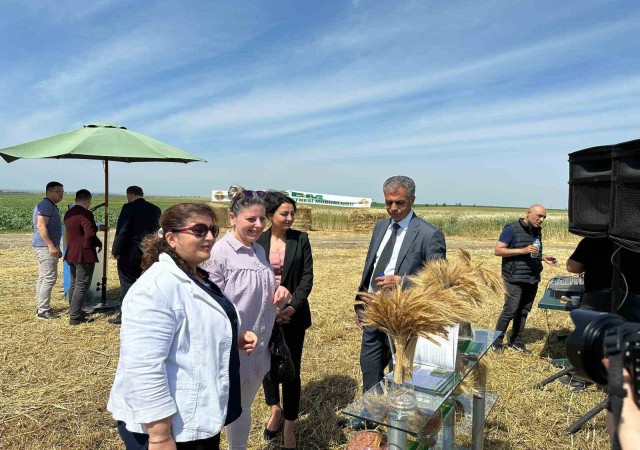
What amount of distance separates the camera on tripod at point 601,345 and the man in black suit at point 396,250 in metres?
1.85

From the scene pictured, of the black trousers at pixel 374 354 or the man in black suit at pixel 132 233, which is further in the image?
the man in black suit at pixel 132 233

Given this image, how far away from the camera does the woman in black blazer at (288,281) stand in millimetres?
3211

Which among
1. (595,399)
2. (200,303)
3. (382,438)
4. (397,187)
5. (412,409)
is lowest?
(595,399)

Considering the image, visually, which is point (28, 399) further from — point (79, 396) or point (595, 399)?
point (595, 399)

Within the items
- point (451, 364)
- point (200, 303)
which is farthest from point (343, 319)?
point (200, 303)

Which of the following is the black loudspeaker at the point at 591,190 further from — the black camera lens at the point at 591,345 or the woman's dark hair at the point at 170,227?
the woman's dark hair at the point at 170,227

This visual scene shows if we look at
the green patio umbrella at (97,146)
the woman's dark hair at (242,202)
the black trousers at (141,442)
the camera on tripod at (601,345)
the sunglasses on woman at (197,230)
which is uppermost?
the green patio umbrella at (97,146)

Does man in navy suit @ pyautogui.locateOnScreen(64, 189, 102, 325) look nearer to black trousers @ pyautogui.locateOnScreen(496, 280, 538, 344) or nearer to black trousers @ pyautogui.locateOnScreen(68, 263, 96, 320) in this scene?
black trousers @ pyautogui.locateOnScreen(68, 263, 96, 320)

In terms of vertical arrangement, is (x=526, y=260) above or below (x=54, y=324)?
above

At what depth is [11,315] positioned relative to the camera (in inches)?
252

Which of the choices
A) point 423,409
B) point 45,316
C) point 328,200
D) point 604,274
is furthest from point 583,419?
point 328,200

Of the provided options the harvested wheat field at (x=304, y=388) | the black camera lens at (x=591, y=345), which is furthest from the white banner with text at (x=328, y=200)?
the black camera lens at (x=591, y=345)

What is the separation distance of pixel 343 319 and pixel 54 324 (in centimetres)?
414

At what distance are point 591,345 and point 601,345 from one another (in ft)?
0.08
